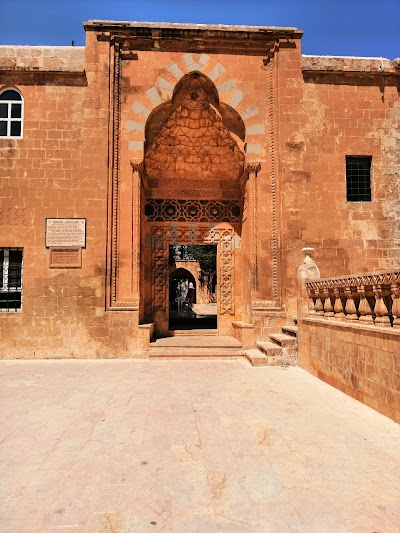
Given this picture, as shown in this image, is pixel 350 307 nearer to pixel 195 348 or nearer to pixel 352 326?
pixel 352 326

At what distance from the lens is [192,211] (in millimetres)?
10531

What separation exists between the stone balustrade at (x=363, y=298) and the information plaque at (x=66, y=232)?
5.26 m

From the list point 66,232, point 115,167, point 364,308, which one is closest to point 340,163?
point 115,167

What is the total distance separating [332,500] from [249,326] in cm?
618

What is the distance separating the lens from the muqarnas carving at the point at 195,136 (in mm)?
9453

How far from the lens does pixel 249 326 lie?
338 inches

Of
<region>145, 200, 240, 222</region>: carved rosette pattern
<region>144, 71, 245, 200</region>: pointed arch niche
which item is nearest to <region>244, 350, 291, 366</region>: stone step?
<region>145, 200, 240, 222</region>: carved rosette pattern

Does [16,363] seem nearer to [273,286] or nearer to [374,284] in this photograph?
[273,286]

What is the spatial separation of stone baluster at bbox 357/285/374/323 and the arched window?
804 cm

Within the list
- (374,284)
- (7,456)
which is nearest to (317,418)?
(374,284)

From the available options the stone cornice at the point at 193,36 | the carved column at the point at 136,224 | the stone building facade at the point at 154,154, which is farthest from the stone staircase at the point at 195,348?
the stone cornice at the point at 193,36

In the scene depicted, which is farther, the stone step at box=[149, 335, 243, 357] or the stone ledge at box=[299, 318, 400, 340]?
the stone step at box=[149, 335, 243, 357]

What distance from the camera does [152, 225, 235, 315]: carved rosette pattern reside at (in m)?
10.3

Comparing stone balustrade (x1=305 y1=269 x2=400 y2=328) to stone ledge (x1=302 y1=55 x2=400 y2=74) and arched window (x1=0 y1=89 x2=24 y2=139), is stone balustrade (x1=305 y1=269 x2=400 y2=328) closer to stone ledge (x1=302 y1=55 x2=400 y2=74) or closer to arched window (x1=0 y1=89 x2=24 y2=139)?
stone ledge (x1=302 y1=55 x2=400 y2=74)
